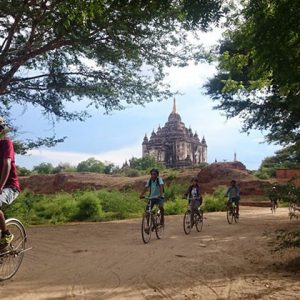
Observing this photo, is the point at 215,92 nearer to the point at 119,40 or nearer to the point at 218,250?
the point at 119,40

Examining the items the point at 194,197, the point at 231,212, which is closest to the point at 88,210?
the point at 231,212

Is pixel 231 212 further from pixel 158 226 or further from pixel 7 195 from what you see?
pixel 7 195

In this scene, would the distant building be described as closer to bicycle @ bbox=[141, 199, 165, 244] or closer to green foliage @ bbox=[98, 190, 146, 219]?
green foliage @ bbox=[98, 190, 146, 219]

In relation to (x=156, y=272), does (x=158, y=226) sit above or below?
above

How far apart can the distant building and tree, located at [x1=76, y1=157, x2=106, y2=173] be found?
352 inches

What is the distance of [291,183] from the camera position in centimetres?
779

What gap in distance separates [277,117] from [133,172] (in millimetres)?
35083

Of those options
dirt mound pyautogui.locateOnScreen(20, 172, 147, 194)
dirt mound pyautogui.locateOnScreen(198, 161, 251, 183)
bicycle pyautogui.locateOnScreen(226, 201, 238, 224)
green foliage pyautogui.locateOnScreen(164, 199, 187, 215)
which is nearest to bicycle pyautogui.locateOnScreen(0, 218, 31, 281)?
bicycle pyautogui.locateOnScreen(226, 201, 238, 224)

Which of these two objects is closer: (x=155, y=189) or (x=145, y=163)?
(x=155, y=189)

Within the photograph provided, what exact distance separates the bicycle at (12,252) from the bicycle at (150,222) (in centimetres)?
480

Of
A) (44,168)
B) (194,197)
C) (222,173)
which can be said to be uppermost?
(44,168)

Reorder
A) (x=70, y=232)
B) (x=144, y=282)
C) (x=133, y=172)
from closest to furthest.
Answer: (x=144, y=282), (x=70, y=232), (x=133, y=172)

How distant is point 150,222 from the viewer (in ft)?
36.6

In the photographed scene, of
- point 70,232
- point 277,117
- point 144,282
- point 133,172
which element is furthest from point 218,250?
point 133,172
